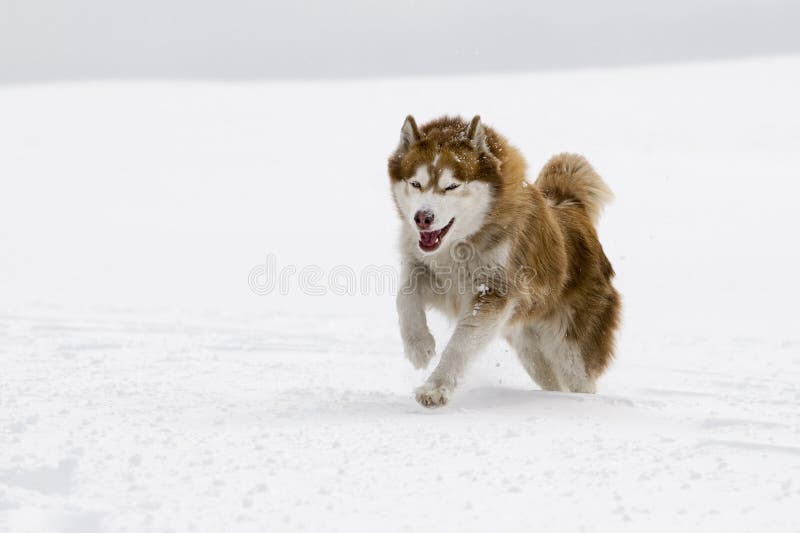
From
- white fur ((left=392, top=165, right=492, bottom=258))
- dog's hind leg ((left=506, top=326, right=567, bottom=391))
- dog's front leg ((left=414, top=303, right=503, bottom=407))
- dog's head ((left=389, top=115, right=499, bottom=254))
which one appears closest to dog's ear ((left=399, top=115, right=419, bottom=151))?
dog's head ((left=389, top=115, right=499, bottom=254))

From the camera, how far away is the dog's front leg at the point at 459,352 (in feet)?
13.4

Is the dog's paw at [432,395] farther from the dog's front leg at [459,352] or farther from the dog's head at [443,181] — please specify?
the dog's head at [443,181]

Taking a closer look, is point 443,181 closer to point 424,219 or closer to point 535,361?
point 424,219

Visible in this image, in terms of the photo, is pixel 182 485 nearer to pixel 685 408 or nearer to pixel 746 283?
pixel 685 408

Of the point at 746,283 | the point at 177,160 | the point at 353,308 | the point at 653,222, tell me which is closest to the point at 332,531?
the point at 353,308

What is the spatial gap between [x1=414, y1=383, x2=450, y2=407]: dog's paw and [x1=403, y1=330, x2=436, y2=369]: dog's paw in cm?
46

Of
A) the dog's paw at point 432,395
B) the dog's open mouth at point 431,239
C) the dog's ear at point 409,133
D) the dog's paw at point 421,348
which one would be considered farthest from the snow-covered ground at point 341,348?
the dog's ear at point 409,133

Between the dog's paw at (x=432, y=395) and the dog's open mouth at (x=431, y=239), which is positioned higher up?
the dog's open mouth at (x=431, y=239)

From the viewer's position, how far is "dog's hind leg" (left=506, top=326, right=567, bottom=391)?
5.24 metres

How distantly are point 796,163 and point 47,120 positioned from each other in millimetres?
17724

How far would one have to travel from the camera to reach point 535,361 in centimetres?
534

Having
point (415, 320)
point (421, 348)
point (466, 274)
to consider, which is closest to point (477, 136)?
point (466, 274)

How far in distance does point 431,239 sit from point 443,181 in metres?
0.30

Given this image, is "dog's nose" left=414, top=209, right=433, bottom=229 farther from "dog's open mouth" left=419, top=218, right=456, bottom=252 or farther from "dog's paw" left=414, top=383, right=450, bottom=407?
"dog's paw" left=414, top=383, right=450, bottom=407
